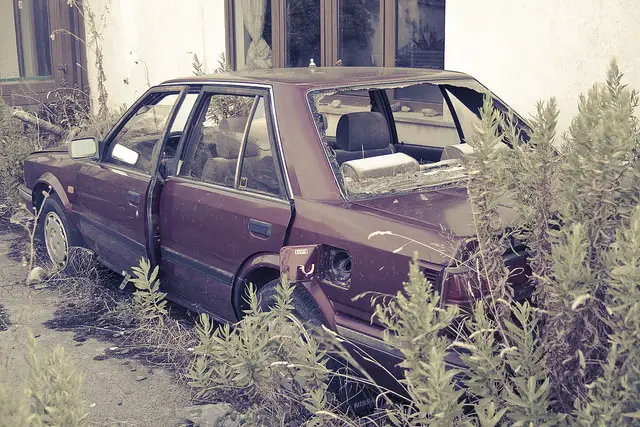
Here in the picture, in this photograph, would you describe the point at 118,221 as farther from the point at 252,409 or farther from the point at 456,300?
the point at 456,300

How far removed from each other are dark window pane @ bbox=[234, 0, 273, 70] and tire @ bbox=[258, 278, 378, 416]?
7027 mm

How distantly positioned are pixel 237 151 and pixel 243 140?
0.12m

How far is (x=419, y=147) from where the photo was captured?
5406 mm

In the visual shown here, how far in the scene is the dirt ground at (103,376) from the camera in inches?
161

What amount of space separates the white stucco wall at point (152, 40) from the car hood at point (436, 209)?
22.9 ft

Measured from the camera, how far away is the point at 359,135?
4773 millimetres

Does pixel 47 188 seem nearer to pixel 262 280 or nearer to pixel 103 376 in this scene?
pixel 103 376

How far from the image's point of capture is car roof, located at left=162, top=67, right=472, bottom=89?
4.37 metres

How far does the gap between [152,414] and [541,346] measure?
211cm

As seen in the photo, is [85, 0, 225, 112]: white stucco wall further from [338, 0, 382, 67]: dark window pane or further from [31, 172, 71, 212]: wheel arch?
[31, 172, 71, 212]: wheel arch

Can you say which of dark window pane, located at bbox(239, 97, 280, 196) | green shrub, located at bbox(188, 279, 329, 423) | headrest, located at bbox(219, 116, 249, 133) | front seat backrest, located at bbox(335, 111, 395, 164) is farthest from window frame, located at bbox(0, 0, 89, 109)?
green shrub, located at bbox(188, 279, 329, 423)

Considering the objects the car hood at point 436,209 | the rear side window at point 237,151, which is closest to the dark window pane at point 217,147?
the rear side window at point 237,151

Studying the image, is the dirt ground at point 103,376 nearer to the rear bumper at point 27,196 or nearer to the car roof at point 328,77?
the rear bumper at point 27,196

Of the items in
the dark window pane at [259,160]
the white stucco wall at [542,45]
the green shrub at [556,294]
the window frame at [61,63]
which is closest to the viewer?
the green shrub at [556,294]
